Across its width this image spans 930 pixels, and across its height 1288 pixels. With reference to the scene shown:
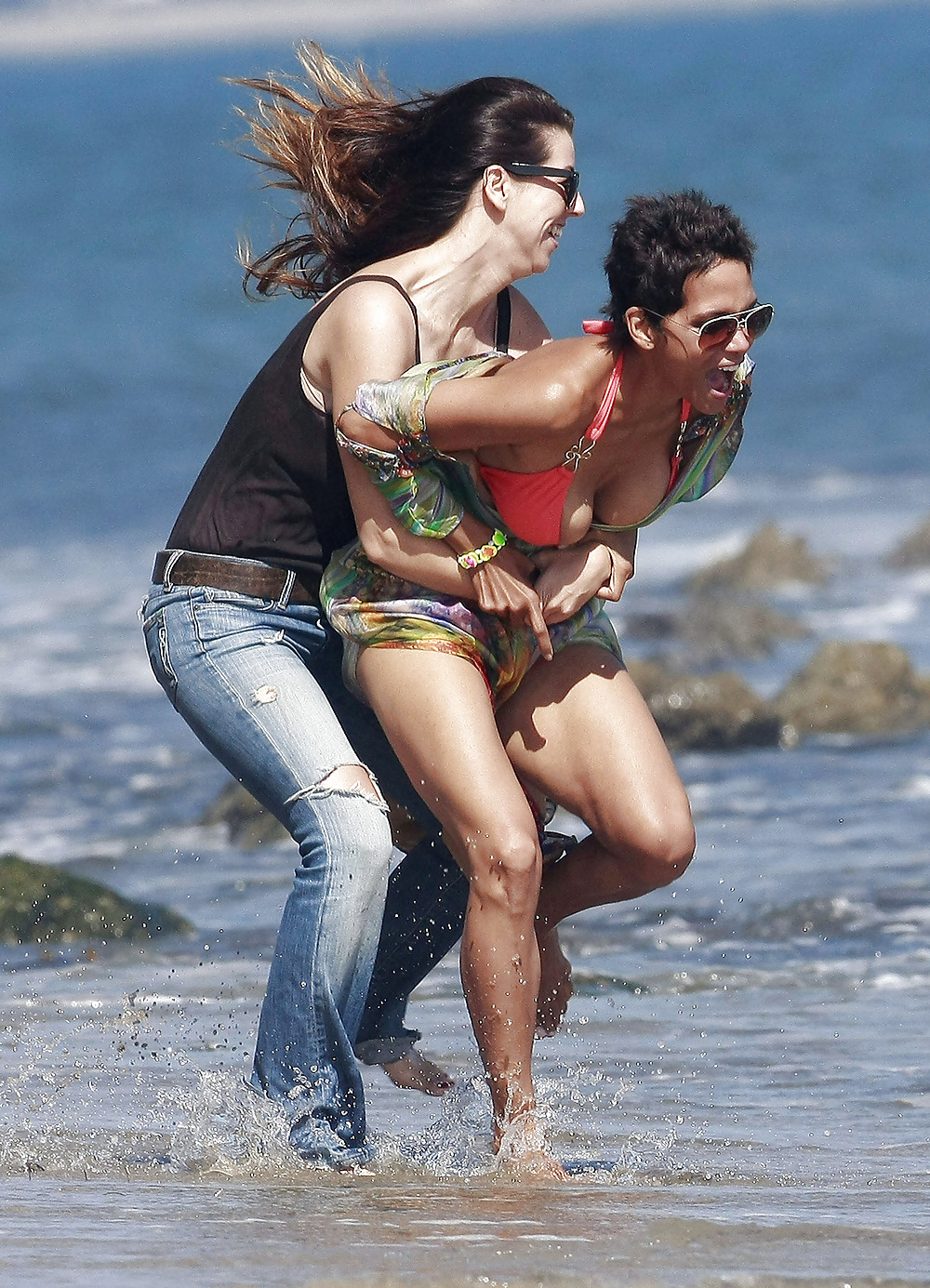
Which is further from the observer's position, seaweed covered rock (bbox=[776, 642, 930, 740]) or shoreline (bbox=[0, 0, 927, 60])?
shoreline (bbox=[0, 0, 927, 60])

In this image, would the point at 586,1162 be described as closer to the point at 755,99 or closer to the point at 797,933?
the point at 797,933

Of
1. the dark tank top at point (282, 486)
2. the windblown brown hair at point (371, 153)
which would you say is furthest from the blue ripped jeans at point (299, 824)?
the windblown brown hair at point (371, 153)

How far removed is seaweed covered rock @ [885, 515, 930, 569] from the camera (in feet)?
48.2

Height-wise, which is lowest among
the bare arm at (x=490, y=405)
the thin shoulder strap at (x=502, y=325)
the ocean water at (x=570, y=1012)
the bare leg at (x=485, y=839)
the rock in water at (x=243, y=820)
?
the rock in water at (x=243, y=820)

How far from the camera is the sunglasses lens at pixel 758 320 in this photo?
12.3 ft

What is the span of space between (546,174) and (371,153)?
1.48ft

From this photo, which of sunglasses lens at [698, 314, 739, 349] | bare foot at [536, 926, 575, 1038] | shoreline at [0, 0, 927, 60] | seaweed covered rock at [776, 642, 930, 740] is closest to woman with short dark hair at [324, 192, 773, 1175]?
sunglasses lens at [698, 314, 739, 349]

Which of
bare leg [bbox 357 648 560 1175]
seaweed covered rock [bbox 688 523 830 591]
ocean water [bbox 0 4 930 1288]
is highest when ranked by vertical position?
bare leg [bbox 357 648 560 1175]

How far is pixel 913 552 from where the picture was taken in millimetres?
14758

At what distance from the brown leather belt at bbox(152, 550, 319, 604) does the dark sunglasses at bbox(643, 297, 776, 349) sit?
2.97ft

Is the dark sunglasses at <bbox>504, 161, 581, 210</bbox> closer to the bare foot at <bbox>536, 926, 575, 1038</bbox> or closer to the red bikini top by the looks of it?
the red bikini top

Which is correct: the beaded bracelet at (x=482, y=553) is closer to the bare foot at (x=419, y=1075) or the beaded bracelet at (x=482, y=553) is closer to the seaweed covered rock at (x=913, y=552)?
the bare foot at (x=419, y=1075)

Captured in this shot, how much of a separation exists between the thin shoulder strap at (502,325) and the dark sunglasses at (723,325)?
640 millimetres

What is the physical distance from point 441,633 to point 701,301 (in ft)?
2.66
